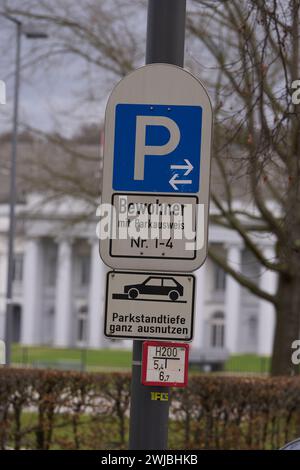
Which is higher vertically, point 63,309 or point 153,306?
point 153,306

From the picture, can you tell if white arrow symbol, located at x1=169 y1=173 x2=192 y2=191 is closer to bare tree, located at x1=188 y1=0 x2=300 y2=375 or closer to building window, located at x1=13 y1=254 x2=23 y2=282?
bare tree, located at x1=188 y1=0 x2=300 y2=375

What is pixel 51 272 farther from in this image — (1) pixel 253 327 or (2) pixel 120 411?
(2) pixel 120 411

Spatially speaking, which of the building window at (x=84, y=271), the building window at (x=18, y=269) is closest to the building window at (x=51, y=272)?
the building window at (x=84, y=271)

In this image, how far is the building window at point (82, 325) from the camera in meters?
89.4

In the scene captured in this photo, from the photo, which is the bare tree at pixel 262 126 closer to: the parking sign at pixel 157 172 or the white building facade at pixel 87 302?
the parking sign at pixel 157 172

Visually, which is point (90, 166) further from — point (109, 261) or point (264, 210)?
point (109, 261)

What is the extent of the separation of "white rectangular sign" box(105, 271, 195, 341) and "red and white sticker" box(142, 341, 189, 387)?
44mm

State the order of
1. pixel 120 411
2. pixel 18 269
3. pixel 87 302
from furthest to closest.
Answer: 1. pixel 18 269
2. pixel 87 302
3. pixel 120 411

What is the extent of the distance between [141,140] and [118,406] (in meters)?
8.97

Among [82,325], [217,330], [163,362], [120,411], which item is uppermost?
[163,362]

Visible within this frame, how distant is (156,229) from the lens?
5.39 meters

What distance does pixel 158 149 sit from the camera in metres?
5.48

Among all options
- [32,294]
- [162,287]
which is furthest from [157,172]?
[32,294]

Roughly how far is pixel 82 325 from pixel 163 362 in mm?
85049
